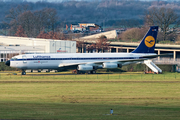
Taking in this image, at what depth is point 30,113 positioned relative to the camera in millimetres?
30328

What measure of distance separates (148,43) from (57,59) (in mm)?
21432

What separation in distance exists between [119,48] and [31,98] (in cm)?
10489

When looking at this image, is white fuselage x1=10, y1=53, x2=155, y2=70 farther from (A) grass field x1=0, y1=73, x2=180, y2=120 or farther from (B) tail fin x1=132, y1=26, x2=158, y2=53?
(A) grass field x1=0, y1=73, x2=180, y2=120

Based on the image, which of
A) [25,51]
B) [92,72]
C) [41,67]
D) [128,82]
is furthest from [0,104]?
[25,51]

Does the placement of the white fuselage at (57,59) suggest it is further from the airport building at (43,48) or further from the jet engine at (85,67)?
the airport building at (43,48)

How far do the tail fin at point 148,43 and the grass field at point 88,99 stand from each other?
63.4 feet

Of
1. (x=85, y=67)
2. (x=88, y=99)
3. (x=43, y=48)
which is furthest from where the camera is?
(x=43, y=48)

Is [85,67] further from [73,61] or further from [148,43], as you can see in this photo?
[148,43]

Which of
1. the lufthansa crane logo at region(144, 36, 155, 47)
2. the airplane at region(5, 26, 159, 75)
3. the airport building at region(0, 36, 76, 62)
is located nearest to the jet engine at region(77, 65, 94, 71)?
the airplane at region(5, 26, 159, 75)

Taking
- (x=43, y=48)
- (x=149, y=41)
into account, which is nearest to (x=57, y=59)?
(x=149, y=41)

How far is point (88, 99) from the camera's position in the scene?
3878cm

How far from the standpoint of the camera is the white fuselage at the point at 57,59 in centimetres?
6512

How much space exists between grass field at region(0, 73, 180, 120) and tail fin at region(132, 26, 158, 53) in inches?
761

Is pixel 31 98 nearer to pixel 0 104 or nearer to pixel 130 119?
pixel 0 104
